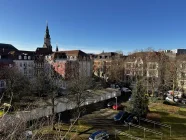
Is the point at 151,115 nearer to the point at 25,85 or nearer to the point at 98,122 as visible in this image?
the point at 98,122

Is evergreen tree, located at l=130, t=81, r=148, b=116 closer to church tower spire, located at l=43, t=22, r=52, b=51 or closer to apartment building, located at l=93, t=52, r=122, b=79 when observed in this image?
apartment building, located at l=93, t=52, r=122, b=79

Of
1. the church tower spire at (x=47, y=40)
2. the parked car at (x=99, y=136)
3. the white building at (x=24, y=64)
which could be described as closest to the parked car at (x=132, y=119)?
the parked car at (x=99, y=136)

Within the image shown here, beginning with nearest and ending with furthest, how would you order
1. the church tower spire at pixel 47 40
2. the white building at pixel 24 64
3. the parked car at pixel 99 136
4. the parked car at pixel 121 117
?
the parked car at pixel 99 136, the parked car at pixel 121 117, the white building at pixel 24 64, the church tower spire at pixel 47 40

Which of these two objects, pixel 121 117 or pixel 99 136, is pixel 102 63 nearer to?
pixel 121 117

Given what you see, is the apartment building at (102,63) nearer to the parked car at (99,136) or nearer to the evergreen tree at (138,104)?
the evergreen tree at (138,104)

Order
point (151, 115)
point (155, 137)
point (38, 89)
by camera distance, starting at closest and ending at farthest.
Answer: point (155, 137), point (151, 115), point (38, 89)

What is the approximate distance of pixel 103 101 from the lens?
100ft

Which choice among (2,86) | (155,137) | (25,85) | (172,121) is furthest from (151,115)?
(2,86)

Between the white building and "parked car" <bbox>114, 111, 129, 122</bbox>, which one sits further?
the white building

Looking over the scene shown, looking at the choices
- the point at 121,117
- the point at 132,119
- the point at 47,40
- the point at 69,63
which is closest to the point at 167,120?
the point at 132,119

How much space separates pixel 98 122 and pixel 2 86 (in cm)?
2450

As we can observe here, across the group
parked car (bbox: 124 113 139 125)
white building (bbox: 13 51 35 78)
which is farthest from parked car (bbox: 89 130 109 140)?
white building (bbox: 13 51 35 78)

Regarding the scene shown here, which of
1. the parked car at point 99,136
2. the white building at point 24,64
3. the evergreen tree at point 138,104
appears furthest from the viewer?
the white building at point 24,64

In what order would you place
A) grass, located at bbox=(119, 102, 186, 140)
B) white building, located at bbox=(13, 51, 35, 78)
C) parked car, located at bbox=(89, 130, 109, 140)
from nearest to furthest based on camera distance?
parked car, located at bbox=(89, 130, 109, 140), grass, located at bbox=(119, 102, 186, 140), white building, located at bbox=(13, 51, 35, 78)
